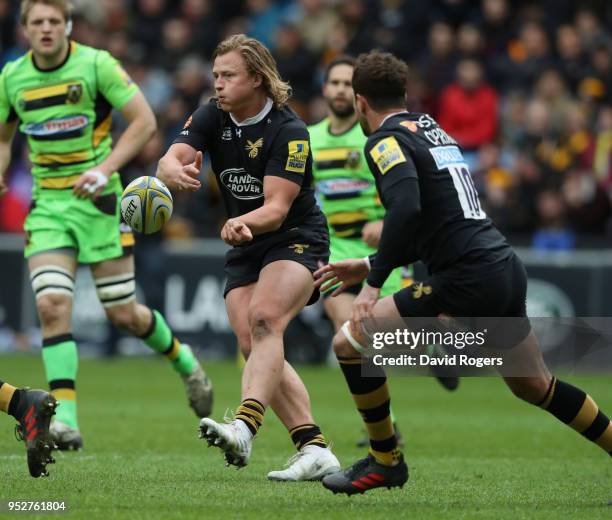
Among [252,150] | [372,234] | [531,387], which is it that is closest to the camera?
[531,387]

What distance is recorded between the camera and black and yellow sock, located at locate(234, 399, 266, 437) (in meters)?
6.90

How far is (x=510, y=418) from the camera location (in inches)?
481

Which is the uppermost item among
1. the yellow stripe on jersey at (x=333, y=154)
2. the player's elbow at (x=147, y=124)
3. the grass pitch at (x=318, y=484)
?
the player's elbow at (x=147, y=124)

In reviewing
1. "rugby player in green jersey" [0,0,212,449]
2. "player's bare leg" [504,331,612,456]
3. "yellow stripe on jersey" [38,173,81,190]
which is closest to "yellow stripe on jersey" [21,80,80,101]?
"rugby player in green jersey" [0,0,212,449]

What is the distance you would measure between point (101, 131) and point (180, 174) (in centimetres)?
247

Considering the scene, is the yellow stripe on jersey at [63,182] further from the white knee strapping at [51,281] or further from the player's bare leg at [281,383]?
the player's bare leg at [281,383]

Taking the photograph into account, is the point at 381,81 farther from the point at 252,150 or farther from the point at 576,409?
the point at 576,409

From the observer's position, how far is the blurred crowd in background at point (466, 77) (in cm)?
1733

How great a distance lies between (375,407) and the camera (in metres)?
6.89

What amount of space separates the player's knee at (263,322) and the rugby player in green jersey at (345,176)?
283cm

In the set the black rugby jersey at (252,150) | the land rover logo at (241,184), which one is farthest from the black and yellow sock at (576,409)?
the land rover logo at (241,184)

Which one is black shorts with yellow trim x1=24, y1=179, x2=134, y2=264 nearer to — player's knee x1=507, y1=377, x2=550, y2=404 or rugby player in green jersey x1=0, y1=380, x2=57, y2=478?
rugby player in green jersey x1=0, y1=380, x2=57, y2=478

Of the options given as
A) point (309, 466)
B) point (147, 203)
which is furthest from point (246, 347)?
point (147, 203)

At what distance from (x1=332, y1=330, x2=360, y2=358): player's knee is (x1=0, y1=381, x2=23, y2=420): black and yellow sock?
1.69 meters
